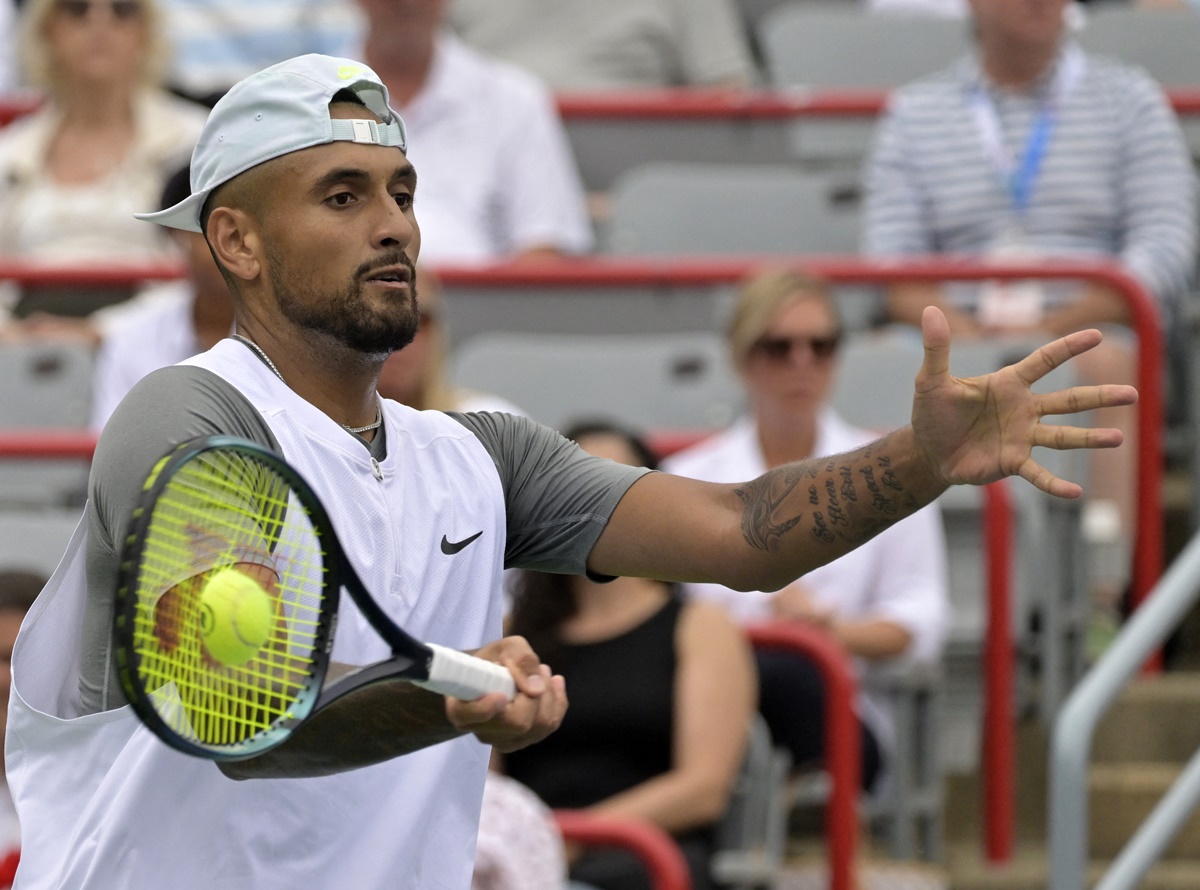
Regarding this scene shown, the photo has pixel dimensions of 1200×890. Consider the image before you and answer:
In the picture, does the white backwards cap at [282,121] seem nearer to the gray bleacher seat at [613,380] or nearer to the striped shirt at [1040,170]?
the gray bleacher seat at [613,380]

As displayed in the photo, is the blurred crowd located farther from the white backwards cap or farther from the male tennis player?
the white backwards cap

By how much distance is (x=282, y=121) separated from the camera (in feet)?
7.98

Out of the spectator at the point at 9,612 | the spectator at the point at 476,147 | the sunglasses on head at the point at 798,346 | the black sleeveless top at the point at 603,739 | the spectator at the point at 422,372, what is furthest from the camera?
the spectator at the point at 476,147

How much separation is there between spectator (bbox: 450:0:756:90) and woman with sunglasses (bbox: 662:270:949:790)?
203 centimetres

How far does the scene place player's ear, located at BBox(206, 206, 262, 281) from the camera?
2.48 m

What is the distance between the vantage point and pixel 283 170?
8.00 ft

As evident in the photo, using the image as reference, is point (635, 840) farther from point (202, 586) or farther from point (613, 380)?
point (613, 380)

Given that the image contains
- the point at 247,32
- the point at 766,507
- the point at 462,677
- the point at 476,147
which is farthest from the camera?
the point at 247,32

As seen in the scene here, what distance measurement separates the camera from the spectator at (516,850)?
3.56m

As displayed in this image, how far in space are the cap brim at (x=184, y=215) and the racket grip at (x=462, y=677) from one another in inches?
27.3

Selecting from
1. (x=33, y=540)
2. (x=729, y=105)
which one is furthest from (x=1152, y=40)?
(x=33, y=540)

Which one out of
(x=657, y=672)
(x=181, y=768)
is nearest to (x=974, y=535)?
(x=657, y=672)

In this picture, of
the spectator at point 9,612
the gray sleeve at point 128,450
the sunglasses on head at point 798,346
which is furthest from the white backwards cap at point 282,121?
the sunglasses on head at point 798,346

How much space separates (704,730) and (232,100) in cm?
217
